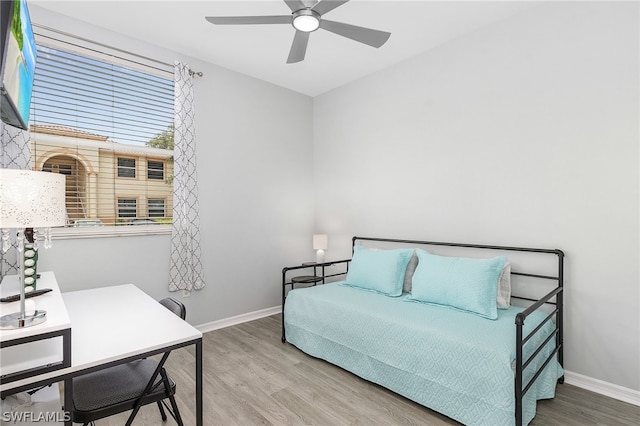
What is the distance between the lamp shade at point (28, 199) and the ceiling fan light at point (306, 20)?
1.63m

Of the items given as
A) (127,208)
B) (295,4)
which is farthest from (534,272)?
(127,208)

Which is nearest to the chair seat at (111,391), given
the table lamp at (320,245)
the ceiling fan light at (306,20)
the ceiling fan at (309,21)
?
the ceiling fan at (309,21)

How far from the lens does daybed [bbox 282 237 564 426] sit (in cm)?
186

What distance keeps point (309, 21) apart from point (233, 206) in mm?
2070

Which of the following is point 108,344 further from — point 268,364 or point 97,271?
point 97,271

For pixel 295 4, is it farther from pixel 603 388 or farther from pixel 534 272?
pixel 603 388

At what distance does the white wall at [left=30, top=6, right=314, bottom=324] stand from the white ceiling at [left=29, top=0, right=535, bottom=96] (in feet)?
0.68

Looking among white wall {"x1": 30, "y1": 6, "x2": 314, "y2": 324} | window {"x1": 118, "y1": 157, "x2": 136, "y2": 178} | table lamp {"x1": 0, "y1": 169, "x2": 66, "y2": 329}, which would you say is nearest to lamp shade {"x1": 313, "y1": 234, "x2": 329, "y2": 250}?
white wall {"x1": 30, "y1": 6, "x2": 314, "y2": 324}

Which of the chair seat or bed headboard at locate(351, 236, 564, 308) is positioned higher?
bed headboard at locate(351, 236, 564, 308)

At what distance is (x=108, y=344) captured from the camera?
1443 mm

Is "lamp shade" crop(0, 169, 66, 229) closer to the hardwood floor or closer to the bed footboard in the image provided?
the hardwood floor

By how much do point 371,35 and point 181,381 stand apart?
107 inches

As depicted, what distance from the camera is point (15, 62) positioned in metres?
1.53

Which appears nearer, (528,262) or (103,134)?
(528,262)
